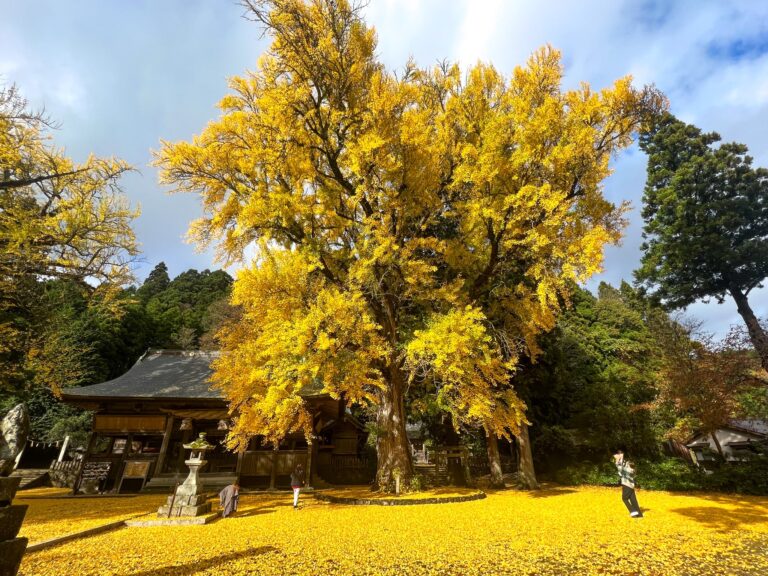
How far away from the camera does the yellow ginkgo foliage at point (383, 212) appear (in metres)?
9.87

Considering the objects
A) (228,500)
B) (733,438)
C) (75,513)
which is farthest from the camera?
(733,438)

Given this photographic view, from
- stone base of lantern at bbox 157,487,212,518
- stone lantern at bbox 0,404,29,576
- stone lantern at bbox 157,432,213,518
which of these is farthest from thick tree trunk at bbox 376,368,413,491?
stone lantern at bbox 0,404,29,576

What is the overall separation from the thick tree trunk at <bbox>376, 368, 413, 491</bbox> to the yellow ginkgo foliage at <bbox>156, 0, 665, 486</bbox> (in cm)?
5

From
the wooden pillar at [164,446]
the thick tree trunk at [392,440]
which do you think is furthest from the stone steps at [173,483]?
the thick tree trunk at [392,440]

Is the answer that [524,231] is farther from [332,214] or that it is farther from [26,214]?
[26,214]

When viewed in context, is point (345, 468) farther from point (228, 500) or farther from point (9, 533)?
point (9, 533)

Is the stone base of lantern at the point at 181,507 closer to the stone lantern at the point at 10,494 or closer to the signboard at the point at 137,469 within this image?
the stone lantern at the point at 10,494

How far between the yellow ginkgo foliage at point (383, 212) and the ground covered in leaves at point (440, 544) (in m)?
2.57

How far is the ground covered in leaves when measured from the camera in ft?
16.2

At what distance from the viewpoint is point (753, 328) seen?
14.9m

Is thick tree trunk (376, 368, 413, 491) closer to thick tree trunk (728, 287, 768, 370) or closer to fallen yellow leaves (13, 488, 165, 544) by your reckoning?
fallen yellow leaves (13, 488, 165, 544)

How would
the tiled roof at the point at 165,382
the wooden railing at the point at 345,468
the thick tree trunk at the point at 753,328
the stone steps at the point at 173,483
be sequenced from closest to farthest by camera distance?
the thick tree trunk at the point at 753,328, the tiled roof at the point at 165,382, the stone steps at the point at 173,483, the wooden railing at the point at 345,468

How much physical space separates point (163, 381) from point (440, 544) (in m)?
14.6

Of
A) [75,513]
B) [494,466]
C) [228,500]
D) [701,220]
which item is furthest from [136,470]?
[701,220]
